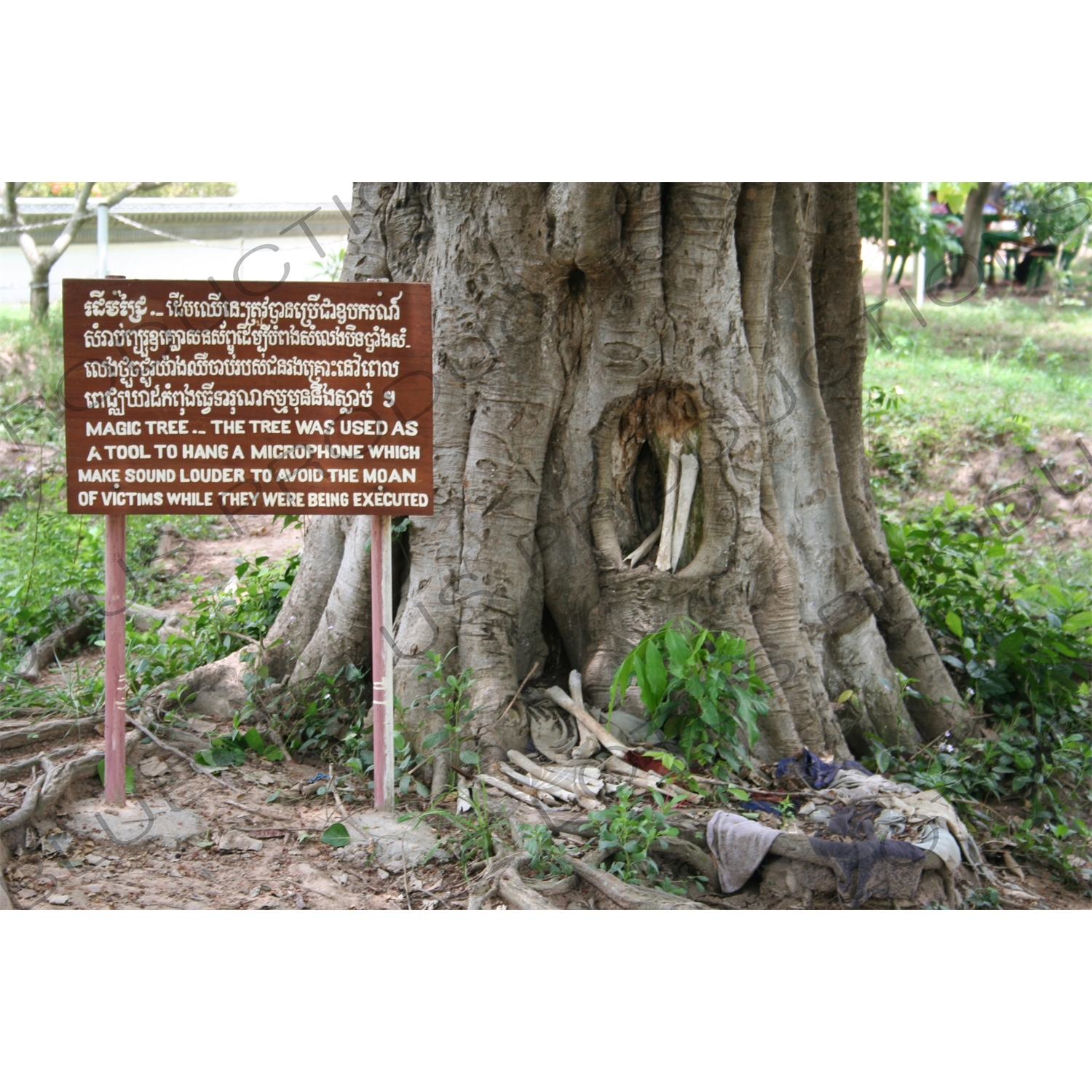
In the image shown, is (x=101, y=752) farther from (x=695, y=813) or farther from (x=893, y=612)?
(x=893, y=612)

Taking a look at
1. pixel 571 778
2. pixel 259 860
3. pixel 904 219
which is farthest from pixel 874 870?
pixel 904 219

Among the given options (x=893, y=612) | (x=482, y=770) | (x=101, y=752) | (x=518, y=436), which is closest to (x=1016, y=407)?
(x=893, y=612)

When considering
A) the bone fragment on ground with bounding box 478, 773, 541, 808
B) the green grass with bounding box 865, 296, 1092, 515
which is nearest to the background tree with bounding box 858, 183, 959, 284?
the green grass with bounding box 865, 296, 1092, 515

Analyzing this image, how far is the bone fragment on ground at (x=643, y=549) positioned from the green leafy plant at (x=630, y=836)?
100 cm

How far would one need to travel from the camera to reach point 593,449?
388 centimetres

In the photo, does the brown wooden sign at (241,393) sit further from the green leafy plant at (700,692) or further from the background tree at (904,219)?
the background tree at (904,219)

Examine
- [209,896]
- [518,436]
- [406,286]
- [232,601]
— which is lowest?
[209,896]

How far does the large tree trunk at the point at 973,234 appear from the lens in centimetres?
990

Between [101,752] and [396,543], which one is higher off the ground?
[396,543]

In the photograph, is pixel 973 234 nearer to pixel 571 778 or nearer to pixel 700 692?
pixel 700 692

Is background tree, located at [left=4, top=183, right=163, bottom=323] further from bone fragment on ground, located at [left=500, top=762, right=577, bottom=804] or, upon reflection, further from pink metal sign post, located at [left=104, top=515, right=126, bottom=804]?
bone fragment on ground, located at [left=500, top=762, right=577, bottom=804]

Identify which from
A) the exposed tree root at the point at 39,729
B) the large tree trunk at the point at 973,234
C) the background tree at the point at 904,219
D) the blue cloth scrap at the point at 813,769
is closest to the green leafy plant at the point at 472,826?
the blue cloth scrap at the point at 813,769

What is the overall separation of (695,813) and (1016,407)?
5730 millimetres

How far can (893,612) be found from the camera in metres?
4.51
